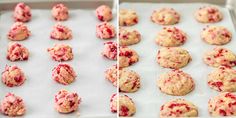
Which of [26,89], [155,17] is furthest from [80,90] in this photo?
[155,17]

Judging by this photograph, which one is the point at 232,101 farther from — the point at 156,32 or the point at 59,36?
the point at 59,36

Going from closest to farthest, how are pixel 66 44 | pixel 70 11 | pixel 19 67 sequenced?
pixel 19 67, pixel 66 44, pixel 70 11

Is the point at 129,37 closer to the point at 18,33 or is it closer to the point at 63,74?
the point at 63,74

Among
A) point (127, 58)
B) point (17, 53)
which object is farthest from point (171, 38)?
point (17, 53)

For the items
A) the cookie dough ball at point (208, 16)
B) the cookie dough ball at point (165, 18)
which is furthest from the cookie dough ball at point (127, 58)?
the cookie dough ball at point (208, 16)

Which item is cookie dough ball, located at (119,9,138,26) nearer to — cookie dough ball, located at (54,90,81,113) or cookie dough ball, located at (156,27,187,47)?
cookie dough ball, located at (156,27,187,47)
